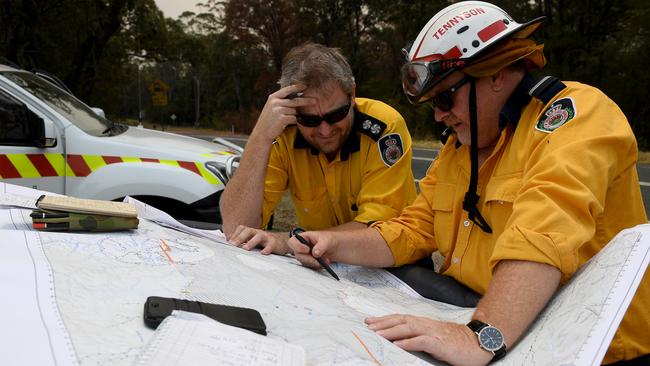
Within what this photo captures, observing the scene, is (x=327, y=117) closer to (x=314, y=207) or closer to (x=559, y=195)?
(x=314, y=207)

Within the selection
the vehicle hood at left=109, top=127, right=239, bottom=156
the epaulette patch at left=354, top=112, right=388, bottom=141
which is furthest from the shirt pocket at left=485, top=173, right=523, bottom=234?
the vehicle hood at left=109, top=127, right=239, bottom=156

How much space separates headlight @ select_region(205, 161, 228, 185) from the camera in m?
4.43

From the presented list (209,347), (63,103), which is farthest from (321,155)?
(63,103)

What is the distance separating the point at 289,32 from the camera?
112 ft

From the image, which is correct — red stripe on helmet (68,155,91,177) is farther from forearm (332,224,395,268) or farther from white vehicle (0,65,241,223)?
forearm (332,224,395,268)

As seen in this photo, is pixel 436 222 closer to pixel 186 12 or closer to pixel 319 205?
pixel 319 205

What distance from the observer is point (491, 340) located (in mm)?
1357

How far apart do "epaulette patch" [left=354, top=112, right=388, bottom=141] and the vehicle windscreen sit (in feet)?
8.00

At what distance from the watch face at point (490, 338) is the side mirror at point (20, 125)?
360cm

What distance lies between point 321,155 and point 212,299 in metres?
1.61

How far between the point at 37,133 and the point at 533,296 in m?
3.68

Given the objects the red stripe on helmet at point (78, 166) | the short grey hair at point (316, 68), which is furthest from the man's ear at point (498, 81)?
the red stripe on helmet at point (78, 166)

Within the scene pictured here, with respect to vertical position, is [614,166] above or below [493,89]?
below

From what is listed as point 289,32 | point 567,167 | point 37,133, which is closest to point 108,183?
point 37,133
